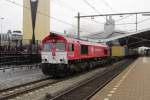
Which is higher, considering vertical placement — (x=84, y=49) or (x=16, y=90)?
(x=84, y=49)

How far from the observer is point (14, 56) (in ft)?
85.2

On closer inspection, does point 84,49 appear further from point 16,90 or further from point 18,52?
point 16,90

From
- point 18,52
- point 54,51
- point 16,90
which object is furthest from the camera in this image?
point 18,52

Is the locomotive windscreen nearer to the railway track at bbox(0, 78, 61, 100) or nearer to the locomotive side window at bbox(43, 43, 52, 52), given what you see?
the locomotive side window at bbox(43, 43, 52, 52)

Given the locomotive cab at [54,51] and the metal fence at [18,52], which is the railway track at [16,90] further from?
the metal fence at [18,52]

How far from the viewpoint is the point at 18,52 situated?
88.6ft

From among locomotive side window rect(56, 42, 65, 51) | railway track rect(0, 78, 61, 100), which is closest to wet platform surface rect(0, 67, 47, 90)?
railway track rect(0, 78, 61, 100)

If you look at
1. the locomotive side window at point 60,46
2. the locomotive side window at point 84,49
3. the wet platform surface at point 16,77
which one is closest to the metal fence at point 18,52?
the wet platform surface at point 16,77

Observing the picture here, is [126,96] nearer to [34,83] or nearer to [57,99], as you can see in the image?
[57,99]

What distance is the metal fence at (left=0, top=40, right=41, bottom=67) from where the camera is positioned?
24.9 metres

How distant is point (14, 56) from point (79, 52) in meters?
5.16

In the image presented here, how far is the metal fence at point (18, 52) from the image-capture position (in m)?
24.9

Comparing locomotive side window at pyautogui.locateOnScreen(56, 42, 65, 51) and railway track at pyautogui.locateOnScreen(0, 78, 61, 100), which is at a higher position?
locomotive side window at pyautogui.locateOnScreen(56, 42, 65, 51)

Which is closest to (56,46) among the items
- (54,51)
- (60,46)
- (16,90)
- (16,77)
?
(60,46)
